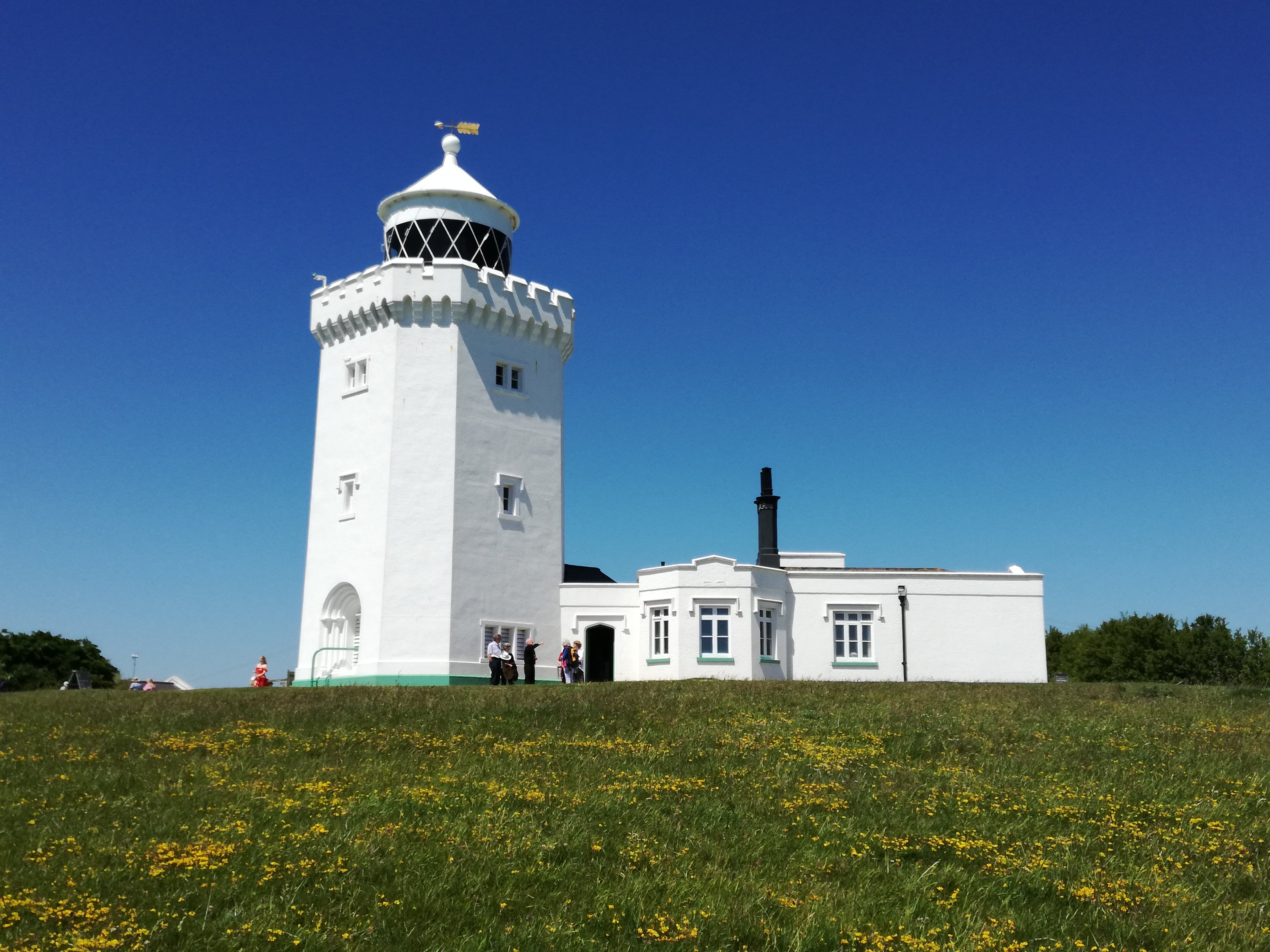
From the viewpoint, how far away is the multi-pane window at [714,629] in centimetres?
3562

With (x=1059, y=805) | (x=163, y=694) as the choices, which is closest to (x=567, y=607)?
(x=163, y=694)

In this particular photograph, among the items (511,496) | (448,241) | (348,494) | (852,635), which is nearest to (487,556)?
(511,496)

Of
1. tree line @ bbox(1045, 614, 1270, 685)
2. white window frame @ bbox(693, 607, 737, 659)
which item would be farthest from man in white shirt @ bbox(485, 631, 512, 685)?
tree line @ bbox(1045, 614, 1270, 685)

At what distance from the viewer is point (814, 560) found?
43.2 meters

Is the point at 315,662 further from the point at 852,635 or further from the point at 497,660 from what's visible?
the point at 852,635

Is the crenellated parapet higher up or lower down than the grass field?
higher up

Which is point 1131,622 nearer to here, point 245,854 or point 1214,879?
point 1214,879

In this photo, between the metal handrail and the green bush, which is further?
the green bush

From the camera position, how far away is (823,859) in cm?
1151

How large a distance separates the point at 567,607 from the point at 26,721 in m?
19.6

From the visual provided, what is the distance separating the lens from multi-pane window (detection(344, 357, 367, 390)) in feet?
121

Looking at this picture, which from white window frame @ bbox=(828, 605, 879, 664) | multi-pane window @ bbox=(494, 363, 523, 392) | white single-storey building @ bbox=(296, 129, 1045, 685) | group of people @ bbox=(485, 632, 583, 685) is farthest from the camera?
white window frame @ bbox=(828, 605, 879, 664)

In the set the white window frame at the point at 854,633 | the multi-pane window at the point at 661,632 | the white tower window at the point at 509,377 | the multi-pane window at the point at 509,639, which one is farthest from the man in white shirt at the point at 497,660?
the white window frame at the point at 854,633

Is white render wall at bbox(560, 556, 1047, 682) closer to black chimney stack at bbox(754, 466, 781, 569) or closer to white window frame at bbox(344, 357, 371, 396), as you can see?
black chimney stack at bbox(754, 466, 781, 569)
